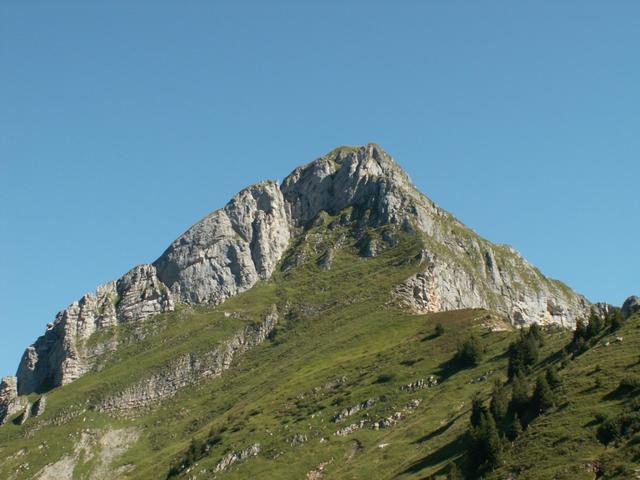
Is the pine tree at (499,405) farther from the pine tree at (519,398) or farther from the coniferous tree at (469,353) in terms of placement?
the coniferous tree at (469,353)

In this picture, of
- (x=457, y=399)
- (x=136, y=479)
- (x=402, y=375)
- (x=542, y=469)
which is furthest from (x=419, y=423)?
(x=136, y=479)

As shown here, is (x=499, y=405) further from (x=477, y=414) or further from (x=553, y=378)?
(x=553, y=378)

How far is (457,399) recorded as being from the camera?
13825 cm

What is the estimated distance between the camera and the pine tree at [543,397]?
3730 inches

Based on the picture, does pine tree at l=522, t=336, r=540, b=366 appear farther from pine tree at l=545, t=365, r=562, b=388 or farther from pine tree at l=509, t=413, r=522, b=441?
pine tree at l=509, t=413, r=522, b=441

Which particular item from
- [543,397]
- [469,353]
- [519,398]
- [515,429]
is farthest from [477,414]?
[469,353]

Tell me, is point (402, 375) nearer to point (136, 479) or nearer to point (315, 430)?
point (315, 430)

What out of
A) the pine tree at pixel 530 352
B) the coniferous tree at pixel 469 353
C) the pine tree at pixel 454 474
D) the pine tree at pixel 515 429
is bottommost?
the pine tree at pixel 454 474

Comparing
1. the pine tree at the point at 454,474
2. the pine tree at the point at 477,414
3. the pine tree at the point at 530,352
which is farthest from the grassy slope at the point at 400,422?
the pine tree at the point at 454,474

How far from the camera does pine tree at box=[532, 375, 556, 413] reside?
94.7 m

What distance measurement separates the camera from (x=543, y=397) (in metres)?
95.9

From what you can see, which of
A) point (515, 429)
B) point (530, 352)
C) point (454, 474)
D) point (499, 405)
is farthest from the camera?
point (530, 352)

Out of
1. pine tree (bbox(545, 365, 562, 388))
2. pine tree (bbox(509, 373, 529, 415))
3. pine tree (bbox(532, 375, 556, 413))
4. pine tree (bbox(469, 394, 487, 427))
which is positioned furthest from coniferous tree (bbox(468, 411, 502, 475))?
pine tree (bbox(545, 365, 562, 388))

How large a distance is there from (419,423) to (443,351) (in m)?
39.7
